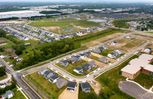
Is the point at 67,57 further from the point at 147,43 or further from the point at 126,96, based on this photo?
the point at 147,43

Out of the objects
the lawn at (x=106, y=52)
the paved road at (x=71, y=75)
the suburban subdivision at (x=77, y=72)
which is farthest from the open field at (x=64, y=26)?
the paved road at (x=71, y=75)

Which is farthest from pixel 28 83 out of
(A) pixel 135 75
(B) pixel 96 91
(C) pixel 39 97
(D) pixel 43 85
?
(A) pixel 135 75

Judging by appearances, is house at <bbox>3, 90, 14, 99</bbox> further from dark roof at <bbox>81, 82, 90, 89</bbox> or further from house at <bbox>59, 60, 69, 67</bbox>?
house at <bbox>59, 60, 69, 67</bbox>

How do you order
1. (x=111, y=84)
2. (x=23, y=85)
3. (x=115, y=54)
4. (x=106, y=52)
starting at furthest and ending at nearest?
(x=106, y=52) → (x=115, y=54) → (x=23, y=85) → (x=111, y=84)

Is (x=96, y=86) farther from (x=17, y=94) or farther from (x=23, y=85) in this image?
(x=17, y=94)

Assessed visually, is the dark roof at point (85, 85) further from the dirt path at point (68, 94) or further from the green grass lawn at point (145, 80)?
the green grass lawn at point (145, 80)

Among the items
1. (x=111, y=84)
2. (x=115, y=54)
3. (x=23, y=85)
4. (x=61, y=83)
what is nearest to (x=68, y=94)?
(x=61, y=83)
